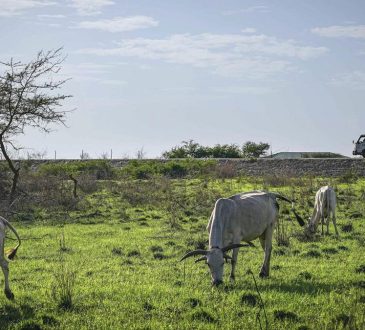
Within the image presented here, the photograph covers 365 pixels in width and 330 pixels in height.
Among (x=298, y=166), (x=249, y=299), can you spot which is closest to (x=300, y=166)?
(x=298, y=166)

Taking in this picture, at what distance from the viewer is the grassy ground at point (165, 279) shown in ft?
32.0

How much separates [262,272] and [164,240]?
6.48m

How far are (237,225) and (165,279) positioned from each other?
5.70ft

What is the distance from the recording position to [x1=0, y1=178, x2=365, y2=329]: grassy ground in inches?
384

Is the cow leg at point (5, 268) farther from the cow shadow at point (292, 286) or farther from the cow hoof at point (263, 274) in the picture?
the cow hoof at point (263, 274)

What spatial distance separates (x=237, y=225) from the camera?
12.8 metres

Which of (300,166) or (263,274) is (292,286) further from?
(300,166)

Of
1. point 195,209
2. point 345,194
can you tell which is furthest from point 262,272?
point 345,194

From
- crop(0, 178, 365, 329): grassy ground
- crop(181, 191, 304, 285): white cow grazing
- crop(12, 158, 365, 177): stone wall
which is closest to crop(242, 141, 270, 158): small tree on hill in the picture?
crop(12, 158, 365, 177): stone wall

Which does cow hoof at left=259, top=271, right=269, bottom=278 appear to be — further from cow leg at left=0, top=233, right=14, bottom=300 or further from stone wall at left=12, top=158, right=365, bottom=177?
stone wall at left=12, top=158, right=365, bottom=177

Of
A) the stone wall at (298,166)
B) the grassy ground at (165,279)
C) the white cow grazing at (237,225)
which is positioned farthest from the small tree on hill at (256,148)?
the white cow grazing at (237,225)

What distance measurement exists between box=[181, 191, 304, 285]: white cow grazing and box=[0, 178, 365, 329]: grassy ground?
19.8 inches

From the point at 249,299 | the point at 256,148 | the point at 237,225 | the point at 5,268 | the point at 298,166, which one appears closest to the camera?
the point at 249,299

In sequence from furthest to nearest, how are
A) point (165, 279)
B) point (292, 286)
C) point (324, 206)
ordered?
point (324, 206) < point (165, 279) < point (292, 286)
